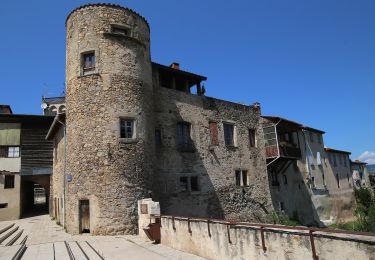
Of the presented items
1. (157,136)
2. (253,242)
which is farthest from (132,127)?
(253,242)

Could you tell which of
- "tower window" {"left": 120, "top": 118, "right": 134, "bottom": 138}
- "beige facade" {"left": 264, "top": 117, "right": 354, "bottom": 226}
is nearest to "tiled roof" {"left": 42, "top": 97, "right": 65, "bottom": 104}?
"tower window" {"left": 120, "top": 118, "right": 134, "bottom": 138}

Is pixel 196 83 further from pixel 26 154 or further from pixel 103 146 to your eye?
pixel 26 154

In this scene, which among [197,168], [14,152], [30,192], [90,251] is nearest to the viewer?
[90,251]

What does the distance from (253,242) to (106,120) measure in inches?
370

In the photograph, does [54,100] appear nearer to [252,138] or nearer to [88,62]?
[88,62]

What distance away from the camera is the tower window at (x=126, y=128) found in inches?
577

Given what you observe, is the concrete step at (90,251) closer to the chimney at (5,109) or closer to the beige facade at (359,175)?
the chimney at (5,109)

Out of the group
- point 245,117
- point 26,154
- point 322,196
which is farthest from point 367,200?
point 26,154

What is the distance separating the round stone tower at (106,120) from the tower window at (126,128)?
0.05m

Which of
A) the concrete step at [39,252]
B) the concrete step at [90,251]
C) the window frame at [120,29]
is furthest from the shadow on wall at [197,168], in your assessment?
the concrete step at [39,252]

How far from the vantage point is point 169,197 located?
56.7 ft

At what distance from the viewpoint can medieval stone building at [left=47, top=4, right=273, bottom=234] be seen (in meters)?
13.9

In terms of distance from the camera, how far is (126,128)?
581 inches

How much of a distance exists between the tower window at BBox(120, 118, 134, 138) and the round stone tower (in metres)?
0.05
